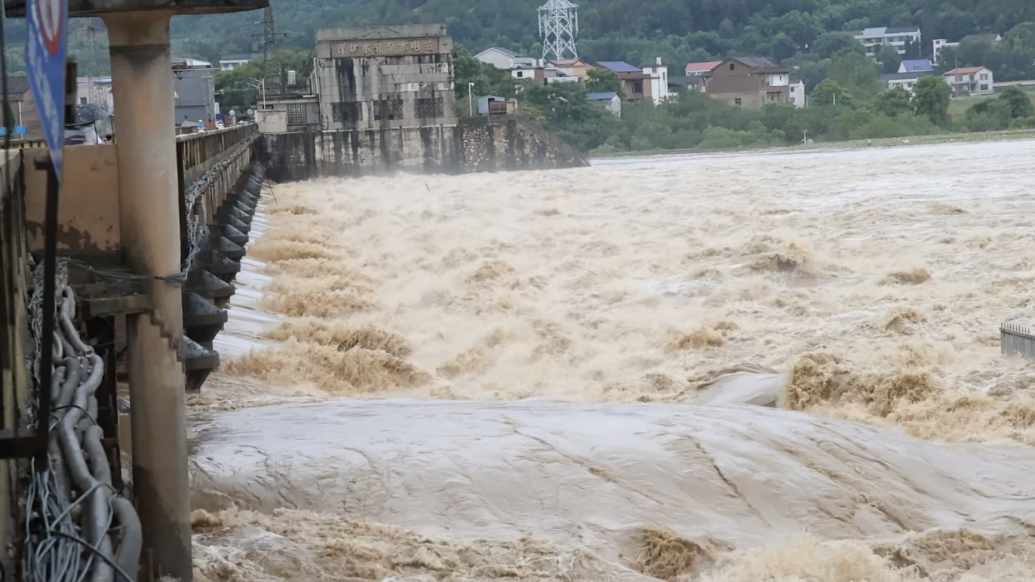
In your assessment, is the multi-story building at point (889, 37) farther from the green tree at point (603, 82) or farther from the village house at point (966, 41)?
the green tree at point (603, 82)

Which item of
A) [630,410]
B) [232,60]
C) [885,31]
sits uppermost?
[885,31]

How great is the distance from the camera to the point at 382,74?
79688 millimetres

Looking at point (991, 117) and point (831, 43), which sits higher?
point (831, 43)

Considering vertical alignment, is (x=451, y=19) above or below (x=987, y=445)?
above

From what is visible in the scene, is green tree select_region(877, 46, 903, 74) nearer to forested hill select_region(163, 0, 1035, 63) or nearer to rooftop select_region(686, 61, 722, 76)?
forested hill select_region(163, 0, 1035, 63)

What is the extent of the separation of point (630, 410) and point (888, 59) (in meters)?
160

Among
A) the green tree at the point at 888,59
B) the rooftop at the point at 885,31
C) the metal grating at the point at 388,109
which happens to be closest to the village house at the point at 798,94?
the green tree at the point at 888,59

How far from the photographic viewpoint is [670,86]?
498 feet

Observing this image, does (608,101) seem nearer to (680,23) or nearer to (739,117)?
(739,117)

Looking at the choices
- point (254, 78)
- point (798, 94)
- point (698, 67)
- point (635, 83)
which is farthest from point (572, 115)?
point (698, 67)

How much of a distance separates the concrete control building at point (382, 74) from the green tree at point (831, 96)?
41887 millimetres

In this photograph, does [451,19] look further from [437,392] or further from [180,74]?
[437,392]

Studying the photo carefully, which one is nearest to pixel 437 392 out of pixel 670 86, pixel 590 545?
pixel 590 545

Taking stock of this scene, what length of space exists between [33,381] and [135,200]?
3.36ft
